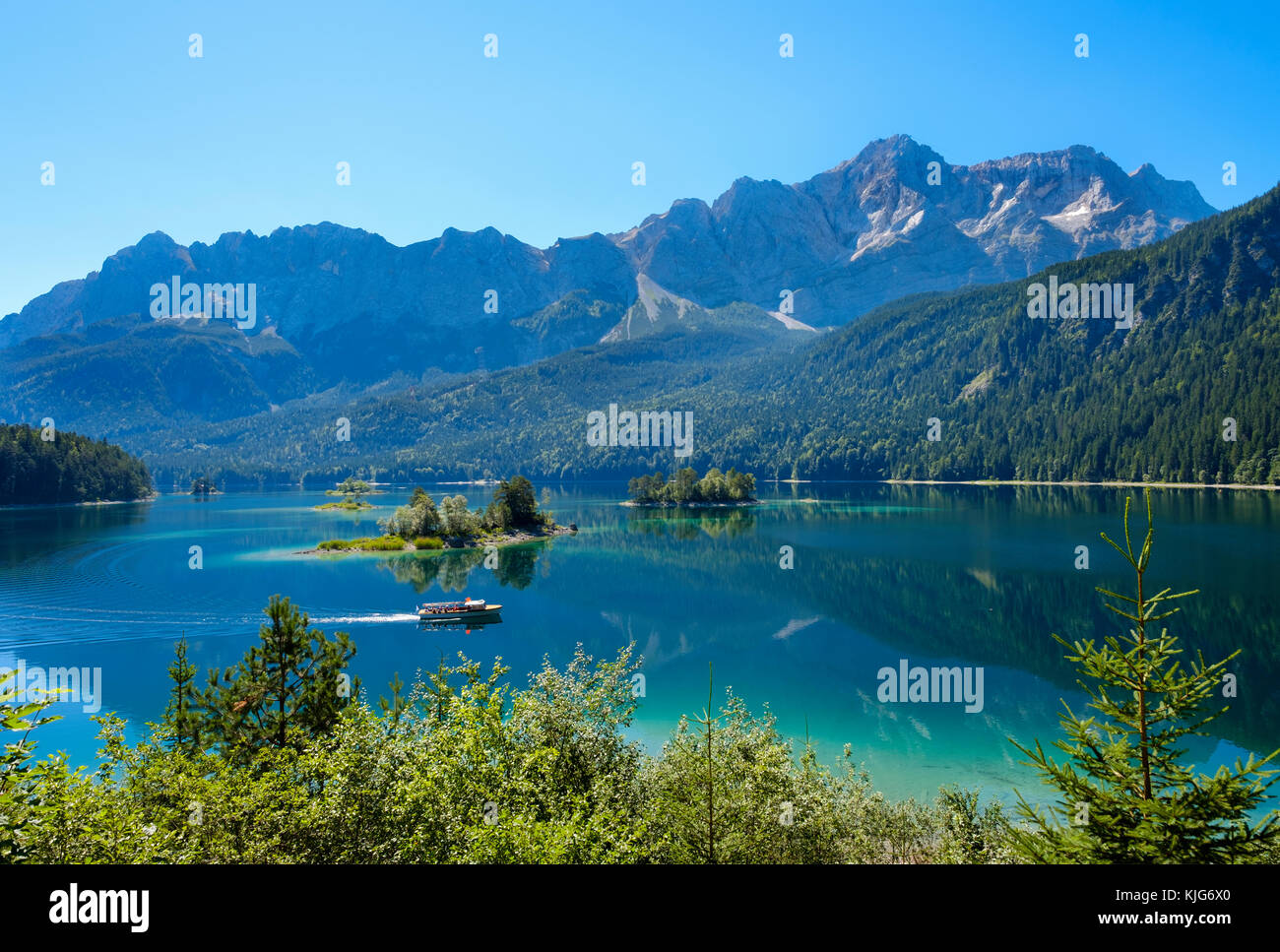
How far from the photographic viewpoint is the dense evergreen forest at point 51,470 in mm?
171000

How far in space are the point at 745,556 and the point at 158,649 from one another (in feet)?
219

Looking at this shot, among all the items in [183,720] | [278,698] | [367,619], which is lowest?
[367,619]

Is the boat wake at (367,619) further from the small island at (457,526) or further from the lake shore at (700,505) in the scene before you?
the lake shore at (700,505)

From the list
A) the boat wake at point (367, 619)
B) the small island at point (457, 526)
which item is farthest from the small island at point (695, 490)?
the boat wake at point (367, 619)

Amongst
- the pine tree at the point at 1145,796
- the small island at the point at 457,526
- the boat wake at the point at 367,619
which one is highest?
the pine tree at the point at 1145,796

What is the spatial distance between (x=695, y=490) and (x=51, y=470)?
161 metres

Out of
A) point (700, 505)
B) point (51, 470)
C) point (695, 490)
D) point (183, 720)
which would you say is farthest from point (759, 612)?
point (51, 470)

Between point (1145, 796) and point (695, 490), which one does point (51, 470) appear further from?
point (1145, 796)

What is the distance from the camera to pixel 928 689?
43.4m

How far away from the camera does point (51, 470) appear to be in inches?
6959

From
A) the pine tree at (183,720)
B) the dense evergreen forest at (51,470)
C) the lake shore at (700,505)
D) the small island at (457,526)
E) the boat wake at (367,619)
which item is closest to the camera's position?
the pine tree at (183,720)

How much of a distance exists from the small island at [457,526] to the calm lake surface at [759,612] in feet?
21.2
